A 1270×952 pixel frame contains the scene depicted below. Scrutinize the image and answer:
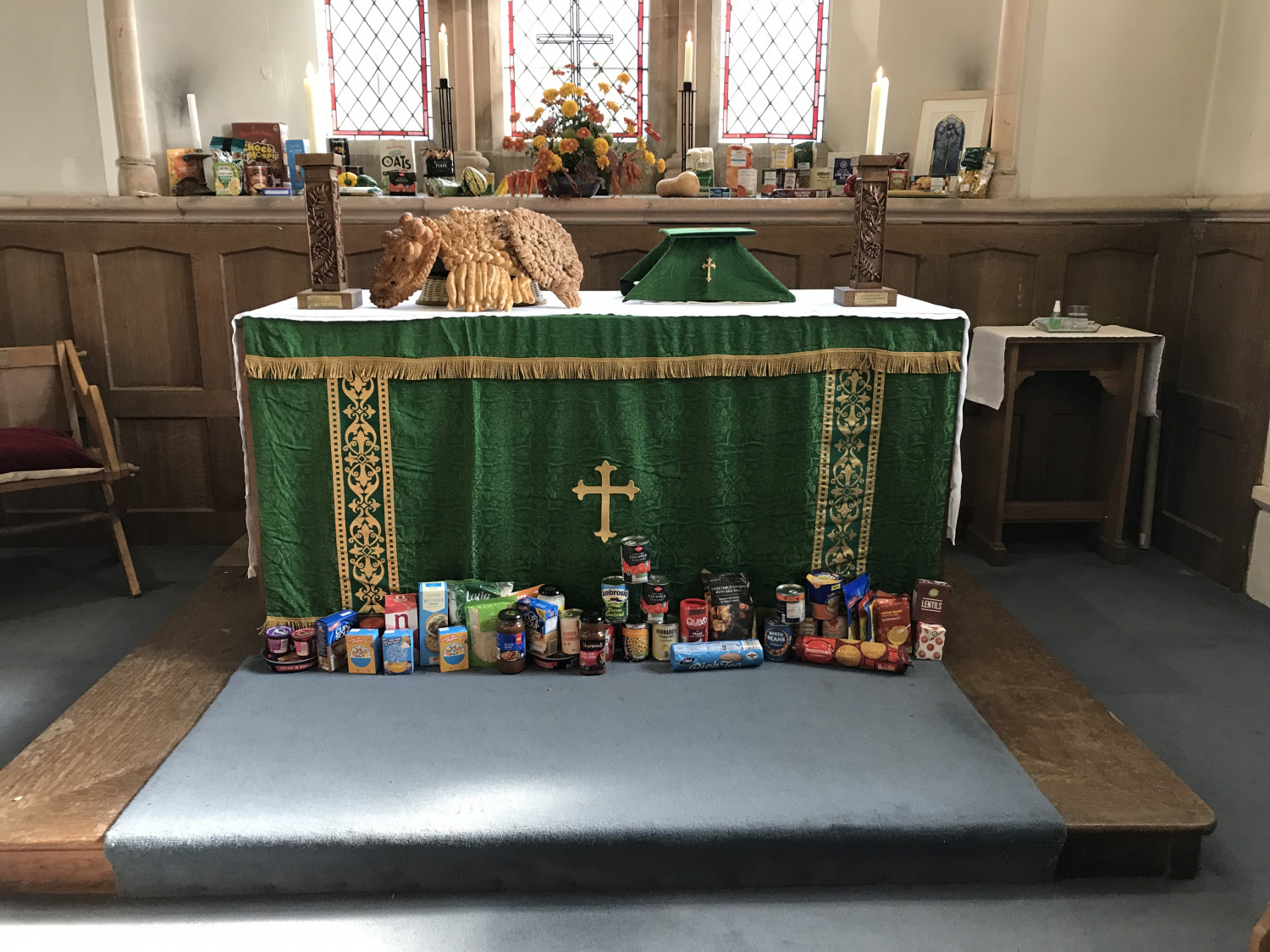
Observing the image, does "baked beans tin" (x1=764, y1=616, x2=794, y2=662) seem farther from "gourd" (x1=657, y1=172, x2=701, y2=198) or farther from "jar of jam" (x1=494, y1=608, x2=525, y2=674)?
"gourd" (x1=657, y1=172, x2=701, y2=198)

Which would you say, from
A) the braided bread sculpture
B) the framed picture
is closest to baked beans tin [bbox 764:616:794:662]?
the braided bread sculpture

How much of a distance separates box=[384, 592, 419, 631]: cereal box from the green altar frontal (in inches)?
3.7

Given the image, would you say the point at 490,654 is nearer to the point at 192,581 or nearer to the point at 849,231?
the point at 192,581

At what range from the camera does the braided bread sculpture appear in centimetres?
283

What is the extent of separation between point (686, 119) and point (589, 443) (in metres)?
2.02

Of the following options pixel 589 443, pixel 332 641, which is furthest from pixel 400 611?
pixel 589 443

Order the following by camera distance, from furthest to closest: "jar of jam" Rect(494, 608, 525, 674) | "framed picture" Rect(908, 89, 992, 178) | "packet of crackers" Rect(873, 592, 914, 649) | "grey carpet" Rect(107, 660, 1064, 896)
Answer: "framed picture" Rect(908, 89, 992, 178) → "packet of crackers" Rect(873, 592, 914, 649) → "jar of jam" Rect(494, 608, 525, 674) → "grey carpet" Rect(107, 660, 1064, 896)

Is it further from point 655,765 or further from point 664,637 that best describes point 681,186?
point 655,765

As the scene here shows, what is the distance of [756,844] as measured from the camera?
2098mm

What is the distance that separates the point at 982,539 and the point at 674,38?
2.58 metres

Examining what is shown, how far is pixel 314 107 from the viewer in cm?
297

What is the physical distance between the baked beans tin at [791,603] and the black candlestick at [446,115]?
2.46 meters

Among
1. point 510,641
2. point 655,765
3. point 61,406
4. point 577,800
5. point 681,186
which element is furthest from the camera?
point 681,186

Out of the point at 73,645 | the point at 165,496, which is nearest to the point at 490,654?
the point at 73,645
